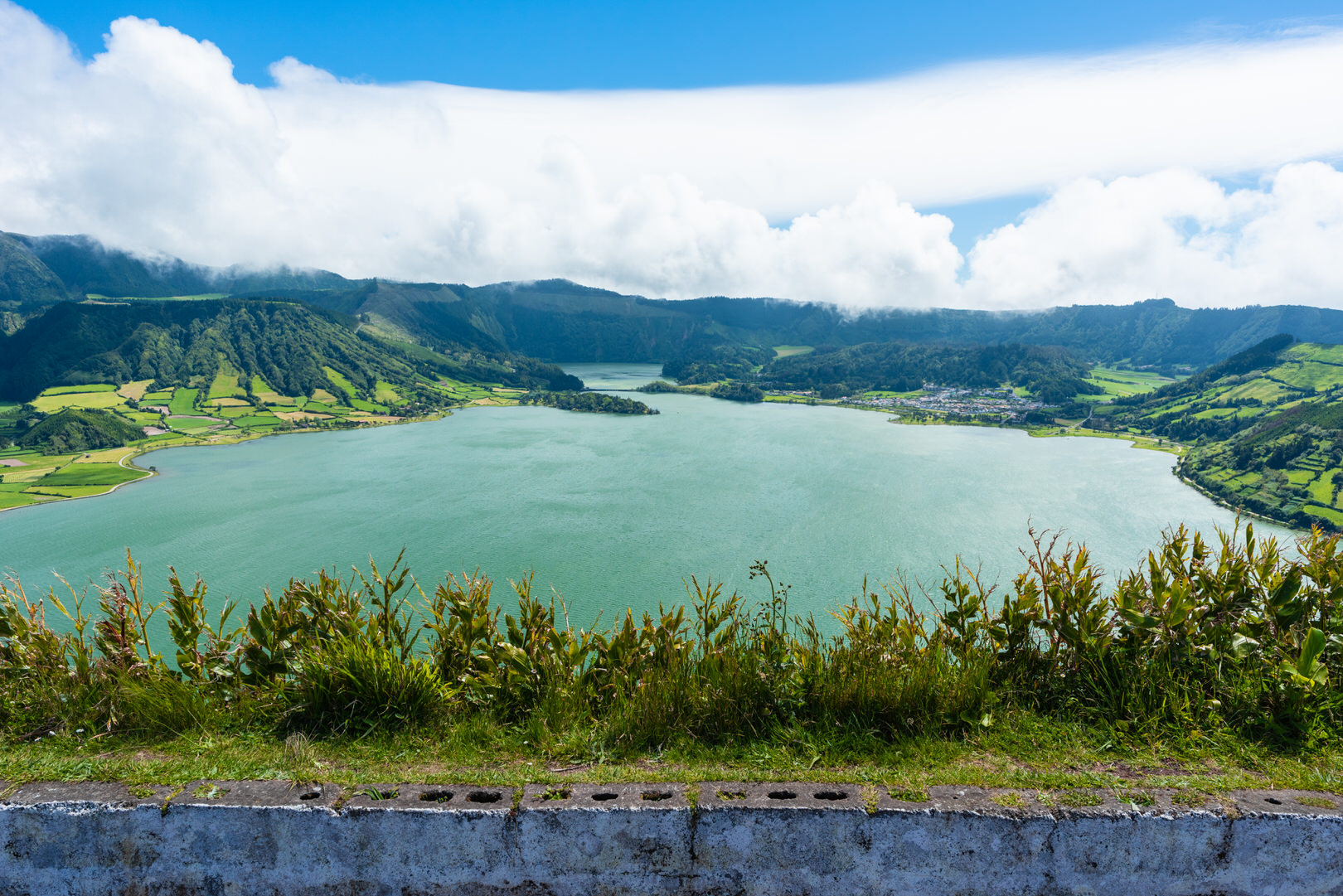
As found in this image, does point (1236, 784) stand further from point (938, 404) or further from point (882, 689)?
point (938, 404)

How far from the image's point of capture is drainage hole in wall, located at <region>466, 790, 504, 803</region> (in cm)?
263

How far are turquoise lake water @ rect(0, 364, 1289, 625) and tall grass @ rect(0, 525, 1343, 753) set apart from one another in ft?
52.7

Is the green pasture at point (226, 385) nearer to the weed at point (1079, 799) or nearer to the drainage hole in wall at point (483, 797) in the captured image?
the drainage hole in wall at point (483, 797)

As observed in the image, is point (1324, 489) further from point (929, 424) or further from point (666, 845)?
point (666, 845)

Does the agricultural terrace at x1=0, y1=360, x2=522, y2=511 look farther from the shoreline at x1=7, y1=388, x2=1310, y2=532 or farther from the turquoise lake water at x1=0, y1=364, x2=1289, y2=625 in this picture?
Result: the turquoise lake water at x1=0, y1=364, x2=1289, y2=625

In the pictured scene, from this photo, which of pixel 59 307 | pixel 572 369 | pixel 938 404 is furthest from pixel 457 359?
pixel 938 404

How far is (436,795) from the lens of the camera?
8.76 feet

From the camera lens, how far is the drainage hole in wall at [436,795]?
2646 mm

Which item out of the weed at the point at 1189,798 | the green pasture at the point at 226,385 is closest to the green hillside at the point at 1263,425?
the weed at the point at 1189,798

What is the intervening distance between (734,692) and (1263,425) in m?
97.3

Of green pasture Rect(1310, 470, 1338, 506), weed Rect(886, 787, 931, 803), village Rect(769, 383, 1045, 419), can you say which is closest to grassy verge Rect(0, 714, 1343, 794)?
weed Rect(886, 787, 931, 803)

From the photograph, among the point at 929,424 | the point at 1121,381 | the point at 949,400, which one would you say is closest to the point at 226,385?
the point at 929,424

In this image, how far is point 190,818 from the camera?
8.50ft

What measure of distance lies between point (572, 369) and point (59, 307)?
12196 centimetres
